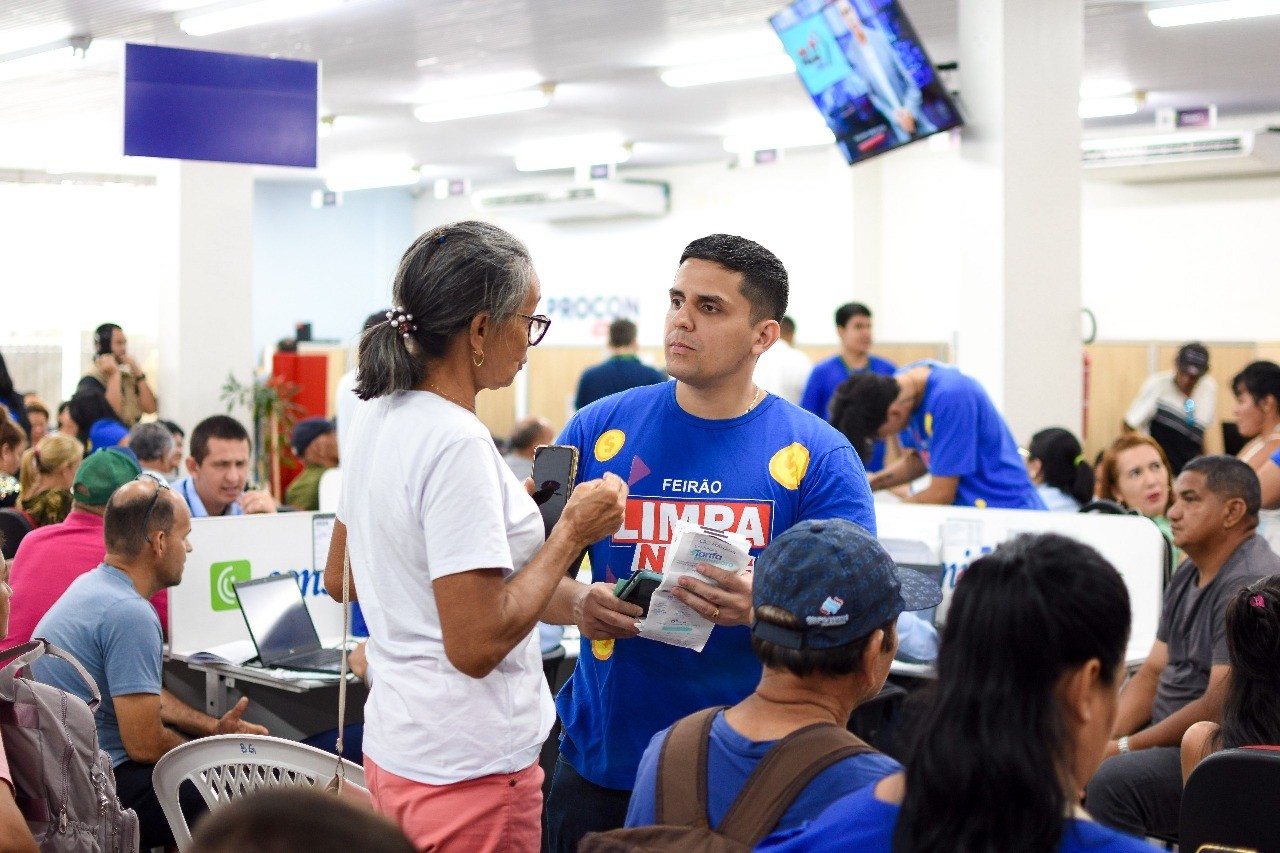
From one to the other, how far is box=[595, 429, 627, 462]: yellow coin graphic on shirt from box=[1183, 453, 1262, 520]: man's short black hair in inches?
86.7

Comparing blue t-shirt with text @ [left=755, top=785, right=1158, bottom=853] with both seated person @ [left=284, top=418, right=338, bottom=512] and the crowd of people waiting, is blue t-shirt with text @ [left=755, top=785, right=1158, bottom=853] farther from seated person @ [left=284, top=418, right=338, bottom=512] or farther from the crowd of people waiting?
seated person @ [left=284, top=418, right=338, bottom=512]

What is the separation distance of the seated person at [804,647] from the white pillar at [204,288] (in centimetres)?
846

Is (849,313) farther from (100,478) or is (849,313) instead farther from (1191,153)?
(1191,153)

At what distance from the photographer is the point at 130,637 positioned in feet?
11.1

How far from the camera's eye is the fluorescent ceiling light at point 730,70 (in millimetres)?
9312

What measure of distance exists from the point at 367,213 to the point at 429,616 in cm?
1646

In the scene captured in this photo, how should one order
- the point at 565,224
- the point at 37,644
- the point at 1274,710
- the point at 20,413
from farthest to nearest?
the point at 565,224 < the point at 20,413 < the point at 1274,710 < the point at 37,644

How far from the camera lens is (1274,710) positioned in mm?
2568

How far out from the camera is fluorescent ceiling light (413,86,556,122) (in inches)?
421

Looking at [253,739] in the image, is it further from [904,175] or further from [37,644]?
[904,175]

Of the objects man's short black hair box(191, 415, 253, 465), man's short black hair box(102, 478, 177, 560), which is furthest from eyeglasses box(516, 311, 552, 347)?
man's short black hair box(191, 415, 253, 465)

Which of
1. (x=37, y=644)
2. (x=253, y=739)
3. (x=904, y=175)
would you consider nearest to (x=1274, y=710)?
(x=253, y=739)

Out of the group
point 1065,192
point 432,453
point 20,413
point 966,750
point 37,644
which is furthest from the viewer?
point 20,413

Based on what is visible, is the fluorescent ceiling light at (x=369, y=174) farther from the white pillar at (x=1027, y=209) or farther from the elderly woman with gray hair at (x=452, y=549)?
the elderly woman with gray hair at (x=452, y=549)
